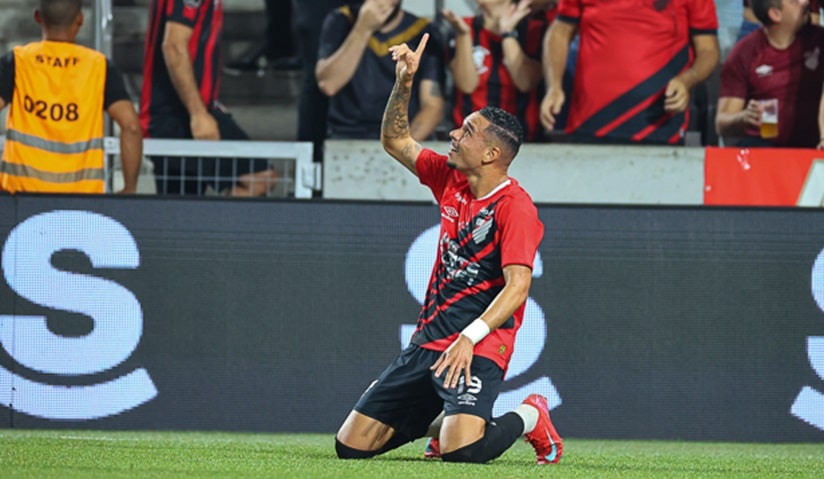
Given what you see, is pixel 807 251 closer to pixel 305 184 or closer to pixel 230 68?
pixel 305 184

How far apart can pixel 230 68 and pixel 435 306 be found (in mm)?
5743

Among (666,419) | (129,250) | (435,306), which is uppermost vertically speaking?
(435,306)

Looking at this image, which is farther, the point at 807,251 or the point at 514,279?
the point at 807,251

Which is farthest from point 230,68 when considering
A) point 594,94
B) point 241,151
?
point 594,94

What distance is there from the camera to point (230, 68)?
11.9m

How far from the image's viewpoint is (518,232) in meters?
6.33

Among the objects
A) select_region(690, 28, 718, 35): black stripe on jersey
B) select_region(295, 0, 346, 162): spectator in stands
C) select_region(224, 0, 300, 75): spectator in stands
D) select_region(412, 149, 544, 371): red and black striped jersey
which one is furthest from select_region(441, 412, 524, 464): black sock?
select_region(224, 0, 300, 75): spectator in stands

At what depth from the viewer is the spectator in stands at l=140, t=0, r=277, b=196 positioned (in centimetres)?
934

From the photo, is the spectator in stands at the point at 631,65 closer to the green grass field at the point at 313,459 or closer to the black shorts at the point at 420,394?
the green grass field at the point at 313,459

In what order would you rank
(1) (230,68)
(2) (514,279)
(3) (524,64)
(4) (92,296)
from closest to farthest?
(2) (514,279) < (4) (92,296) < (3) (524,64) < (1) (230,68)

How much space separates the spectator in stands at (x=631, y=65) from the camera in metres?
9.45

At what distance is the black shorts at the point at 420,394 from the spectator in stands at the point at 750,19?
4.70m

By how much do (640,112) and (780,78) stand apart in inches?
40.4

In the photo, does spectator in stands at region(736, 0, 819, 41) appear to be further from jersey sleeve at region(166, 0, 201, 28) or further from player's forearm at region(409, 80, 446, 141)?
jersey sleeve at region(166, 0, 201, 28)
